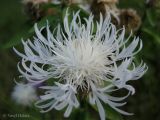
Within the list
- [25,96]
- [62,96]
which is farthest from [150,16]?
[25,96]

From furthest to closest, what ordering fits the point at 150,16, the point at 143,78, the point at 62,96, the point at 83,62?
the point at 143,78, the point at 150,16, the point at 83,62, the point at 62,96

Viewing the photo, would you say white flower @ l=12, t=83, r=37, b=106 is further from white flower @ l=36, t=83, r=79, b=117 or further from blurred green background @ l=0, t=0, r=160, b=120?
white flower @ l=36, t=83, r=79, b=117

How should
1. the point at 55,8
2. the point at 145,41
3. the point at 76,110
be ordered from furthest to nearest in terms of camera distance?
the point at 145,41, the point at 55,8, the point at 76,110

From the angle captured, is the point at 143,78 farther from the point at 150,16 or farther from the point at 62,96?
the point at 62,96

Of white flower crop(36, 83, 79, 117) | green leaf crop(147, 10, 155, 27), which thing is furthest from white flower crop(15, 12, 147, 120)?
green leaf crop(147, 10, 155, 27)

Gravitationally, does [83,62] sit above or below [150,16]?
below

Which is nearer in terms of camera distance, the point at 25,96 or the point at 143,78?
the point at 25,96

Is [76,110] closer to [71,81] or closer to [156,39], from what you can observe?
[71,81]

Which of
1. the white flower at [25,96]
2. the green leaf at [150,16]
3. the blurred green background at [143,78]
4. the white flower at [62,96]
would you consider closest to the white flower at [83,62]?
the white flower at [62,96]

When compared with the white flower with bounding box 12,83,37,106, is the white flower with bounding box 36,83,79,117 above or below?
below

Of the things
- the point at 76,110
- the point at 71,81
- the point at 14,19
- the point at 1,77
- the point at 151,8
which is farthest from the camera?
the point at 14,19

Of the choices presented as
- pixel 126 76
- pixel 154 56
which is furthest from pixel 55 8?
pixel 154 56
